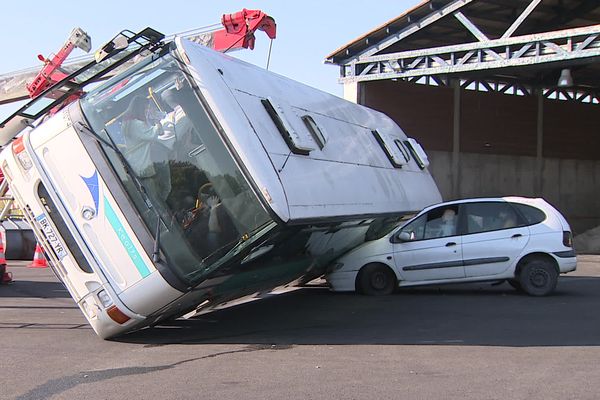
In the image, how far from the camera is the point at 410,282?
11.5 meters

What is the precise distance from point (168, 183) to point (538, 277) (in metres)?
6.83

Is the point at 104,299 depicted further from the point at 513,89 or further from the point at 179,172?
the point at 513,89

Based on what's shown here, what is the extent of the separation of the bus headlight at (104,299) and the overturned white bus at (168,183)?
0.01 meters

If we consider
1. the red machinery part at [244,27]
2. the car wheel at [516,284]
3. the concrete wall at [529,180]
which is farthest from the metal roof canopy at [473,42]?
the car wheel at [516,284]

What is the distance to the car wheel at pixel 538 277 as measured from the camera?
11.1 metres

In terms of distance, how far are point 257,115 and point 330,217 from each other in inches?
52.5

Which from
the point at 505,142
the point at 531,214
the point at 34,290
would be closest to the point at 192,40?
the point at 34,290

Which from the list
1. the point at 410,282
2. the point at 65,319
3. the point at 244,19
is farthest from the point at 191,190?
the point at 244,19

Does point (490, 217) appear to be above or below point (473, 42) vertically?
below

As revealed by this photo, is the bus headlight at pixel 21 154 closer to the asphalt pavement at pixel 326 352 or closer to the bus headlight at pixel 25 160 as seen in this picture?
the bus headlight at pixel 25 160

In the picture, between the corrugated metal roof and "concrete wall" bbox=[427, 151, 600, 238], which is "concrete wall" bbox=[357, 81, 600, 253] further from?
the corrugated metal roof

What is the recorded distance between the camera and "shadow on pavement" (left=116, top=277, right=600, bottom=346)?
7938 millimetres

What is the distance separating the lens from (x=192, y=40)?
1474cm

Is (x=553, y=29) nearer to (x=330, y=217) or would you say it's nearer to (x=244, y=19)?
(x=244, y=19)
